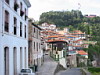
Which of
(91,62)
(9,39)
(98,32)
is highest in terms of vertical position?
(98,32)

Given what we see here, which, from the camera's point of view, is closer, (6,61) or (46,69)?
(6,61)

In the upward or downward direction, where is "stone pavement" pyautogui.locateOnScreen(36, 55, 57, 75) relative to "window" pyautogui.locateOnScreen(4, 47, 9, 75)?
downward

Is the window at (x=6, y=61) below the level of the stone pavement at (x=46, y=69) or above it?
above

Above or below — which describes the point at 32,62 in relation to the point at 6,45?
below

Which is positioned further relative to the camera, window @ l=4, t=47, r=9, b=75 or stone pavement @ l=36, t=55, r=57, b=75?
stone pavement @ l=36, t=55, r=57, b=75

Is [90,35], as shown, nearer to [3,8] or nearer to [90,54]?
[90,54]

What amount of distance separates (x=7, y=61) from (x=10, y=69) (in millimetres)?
954

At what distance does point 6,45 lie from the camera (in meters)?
15.9

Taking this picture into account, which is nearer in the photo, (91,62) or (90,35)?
(91,62)

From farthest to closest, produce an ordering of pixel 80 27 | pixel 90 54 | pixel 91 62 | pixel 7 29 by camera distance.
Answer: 1. pixel 80 27
2. pixel 90 54
3. pixel 91 62
4. pixel 7 29

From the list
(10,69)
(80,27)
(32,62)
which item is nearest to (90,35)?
(80,27)

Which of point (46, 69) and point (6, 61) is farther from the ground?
point (6, 61)

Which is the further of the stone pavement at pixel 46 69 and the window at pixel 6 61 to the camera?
the stone pavement at pixel 46 69

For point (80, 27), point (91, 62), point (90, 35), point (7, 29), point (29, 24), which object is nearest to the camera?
point (7, 29)
